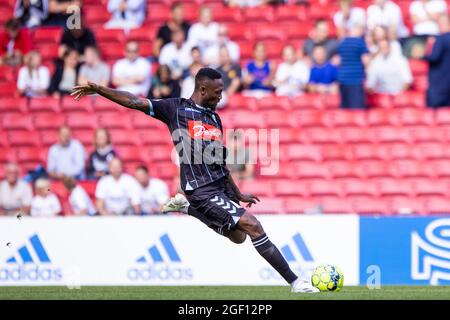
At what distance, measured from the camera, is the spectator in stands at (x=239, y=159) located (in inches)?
641

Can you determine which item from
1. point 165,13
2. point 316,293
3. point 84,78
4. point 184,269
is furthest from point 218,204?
point 165,13

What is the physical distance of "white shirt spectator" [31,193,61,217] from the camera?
15.8 meters

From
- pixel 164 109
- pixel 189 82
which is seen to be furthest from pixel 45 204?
pixel 164 109

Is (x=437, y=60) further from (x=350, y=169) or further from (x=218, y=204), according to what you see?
(x=218, y=204)

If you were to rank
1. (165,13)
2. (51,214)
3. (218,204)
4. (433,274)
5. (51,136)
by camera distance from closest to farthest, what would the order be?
(218,204) < (433,274) < (51,214) < (51,136) < (165,13)

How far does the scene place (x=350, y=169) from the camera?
17453 mm

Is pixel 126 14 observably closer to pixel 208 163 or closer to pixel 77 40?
pixel 77 40

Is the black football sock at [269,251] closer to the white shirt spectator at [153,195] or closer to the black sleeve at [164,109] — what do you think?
the black sleeve at [164,109]

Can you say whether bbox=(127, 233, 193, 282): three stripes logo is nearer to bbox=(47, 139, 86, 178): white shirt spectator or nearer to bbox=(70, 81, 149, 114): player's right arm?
bbox=(47, 139, 86, 178): white shirt spectator

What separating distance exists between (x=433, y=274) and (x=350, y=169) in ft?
12.4

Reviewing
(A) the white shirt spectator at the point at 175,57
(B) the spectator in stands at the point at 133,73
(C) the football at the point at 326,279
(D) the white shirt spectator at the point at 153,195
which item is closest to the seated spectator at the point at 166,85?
(A) the white shirt spectator at the point at 175,57

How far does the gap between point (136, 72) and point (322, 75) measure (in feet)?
10.4

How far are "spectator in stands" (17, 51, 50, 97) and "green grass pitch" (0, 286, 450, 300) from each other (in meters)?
6.36

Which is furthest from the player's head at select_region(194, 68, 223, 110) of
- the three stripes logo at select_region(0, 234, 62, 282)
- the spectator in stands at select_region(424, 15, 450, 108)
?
the spectator in stands at select_region(424, 15, 450, 108)
